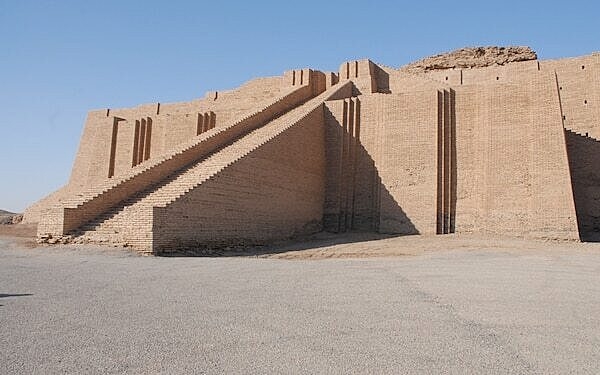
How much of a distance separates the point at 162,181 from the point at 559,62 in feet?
50.2

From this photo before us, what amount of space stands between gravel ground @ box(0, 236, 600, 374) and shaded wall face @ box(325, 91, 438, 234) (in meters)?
6.39

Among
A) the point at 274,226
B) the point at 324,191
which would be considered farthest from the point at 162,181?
the point at 324,191

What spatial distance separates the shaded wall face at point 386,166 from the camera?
12828mm

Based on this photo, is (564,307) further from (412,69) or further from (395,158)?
(412,69)

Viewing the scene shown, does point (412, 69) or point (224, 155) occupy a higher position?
point (412, 69)

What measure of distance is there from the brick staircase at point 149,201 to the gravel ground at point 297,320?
188 centimetres

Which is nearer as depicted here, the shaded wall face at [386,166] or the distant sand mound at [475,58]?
the shaded wall face at [386,166]

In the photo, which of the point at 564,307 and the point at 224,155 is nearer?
the point at 564,307

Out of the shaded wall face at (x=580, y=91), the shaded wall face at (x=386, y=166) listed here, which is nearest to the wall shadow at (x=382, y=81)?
the shaded wall face at (x=386, y=166)

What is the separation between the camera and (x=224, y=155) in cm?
1120

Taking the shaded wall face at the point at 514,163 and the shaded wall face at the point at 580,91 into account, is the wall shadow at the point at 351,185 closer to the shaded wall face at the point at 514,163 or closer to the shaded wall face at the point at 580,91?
the shaded wall face at the point at 514,163

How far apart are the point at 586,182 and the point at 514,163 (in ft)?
10.3

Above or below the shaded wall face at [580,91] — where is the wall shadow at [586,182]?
below

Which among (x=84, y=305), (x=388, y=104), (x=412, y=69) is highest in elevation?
(x=412, y=69)
